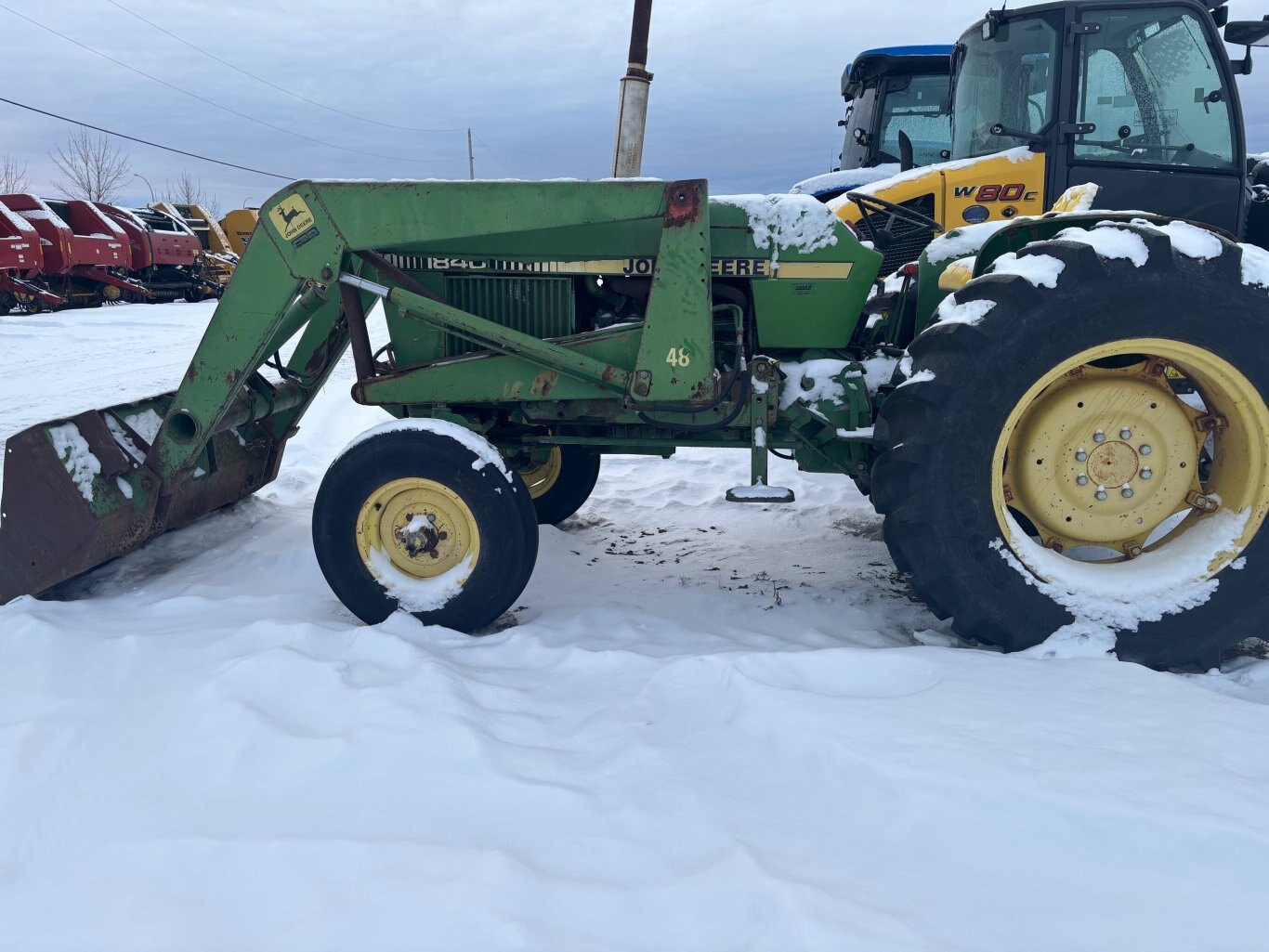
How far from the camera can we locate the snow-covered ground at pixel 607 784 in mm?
1872

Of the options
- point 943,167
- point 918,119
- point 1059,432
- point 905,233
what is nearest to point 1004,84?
point 943,167

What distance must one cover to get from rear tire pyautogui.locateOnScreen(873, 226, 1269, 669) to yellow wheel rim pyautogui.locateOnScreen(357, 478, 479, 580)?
1553mm

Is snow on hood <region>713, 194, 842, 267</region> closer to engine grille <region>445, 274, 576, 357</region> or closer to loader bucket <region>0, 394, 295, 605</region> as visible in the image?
engine grille <region>445, 274, 576, 357</region>

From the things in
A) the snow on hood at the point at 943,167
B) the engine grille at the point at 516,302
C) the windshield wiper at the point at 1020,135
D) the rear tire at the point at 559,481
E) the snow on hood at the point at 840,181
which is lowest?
the rear tire at the point at 559,481

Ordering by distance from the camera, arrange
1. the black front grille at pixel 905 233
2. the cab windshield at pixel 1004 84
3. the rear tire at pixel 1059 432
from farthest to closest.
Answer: the black front grille at pixel 905 233 < the cab windshield at pixel 1004 84 < the rear tire at pixel 1059 432

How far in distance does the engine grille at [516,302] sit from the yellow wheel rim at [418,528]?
2.45ft

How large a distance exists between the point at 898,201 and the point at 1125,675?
4.17 meters

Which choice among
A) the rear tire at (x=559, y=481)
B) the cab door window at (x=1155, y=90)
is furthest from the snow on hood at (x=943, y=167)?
the rear tire at (x=559, y=481)

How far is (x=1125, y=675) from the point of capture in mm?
2836

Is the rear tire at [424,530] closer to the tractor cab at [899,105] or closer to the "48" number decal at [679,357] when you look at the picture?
the "48" number decal at [679,357]

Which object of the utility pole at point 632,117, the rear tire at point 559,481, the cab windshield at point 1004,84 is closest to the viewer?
the rear tire at point 559,481

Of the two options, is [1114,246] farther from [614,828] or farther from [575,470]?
[575,470]

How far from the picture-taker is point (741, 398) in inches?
143

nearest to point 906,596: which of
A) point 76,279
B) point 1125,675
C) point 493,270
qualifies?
point 1125,675
